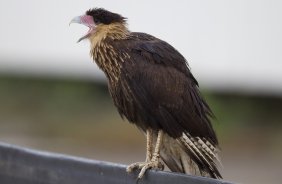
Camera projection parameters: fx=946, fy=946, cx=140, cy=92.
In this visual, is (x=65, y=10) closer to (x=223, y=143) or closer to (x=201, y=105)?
(x=223, y=143)

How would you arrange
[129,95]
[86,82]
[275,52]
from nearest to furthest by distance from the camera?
[129,95] → [275,52] → [86,82]

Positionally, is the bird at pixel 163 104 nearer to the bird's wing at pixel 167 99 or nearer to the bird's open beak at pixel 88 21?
the bird's wing at pixel 167 99

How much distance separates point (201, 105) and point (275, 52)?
563 centimetres

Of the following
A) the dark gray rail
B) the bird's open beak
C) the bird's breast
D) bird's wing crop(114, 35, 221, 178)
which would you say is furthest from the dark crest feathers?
the dark gray rail

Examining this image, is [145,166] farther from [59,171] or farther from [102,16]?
[102,16]

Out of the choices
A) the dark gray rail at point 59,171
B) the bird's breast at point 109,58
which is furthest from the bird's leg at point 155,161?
the bird's breast at point 109,58

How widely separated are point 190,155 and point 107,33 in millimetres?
1162

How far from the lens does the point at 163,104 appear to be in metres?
6.67

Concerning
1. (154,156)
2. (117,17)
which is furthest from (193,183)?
(117,17)

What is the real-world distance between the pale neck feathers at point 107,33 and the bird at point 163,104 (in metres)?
0.13

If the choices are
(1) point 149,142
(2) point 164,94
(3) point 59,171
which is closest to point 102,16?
(2) point 164,94

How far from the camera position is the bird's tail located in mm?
6523

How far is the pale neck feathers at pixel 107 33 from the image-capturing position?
23.2 ft

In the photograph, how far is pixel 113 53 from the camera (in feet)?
22.6
